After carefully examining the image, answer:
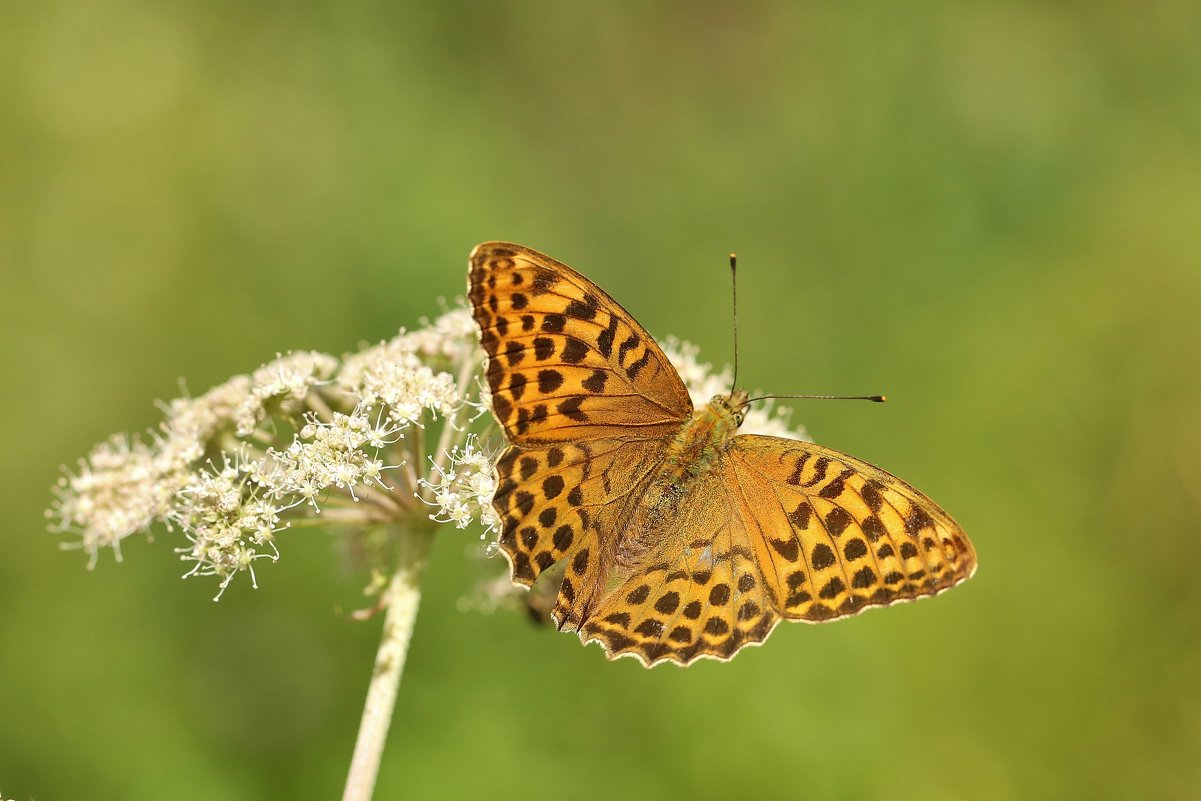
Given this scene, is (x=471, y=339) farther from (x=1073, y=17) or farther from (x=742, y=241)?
(x=1073, y=17)

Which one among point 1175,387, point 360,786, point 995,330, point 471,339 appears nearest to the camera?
point 360,786

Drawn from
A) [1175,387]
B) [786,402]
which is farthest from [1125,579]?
[786,402]

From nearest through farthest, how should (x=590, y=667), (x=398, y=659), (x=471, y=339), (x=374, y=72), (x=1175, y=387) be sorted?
(x=398, y=659) < (x=471, y=339) < (x=590, y=667) < (x=1175, y=387) < (x=374, y=72)

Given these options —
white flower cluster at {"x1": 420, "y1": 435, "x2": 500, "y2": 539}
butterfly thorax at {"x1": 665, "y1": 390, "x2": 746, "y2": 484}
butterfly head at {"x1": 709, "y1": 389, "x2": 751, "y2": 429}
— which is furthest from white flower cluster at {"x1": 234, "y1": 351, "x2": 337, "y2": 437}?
butterfly head at {"x1": 709, "y1": 389, "x2": 751, "y2": 429}

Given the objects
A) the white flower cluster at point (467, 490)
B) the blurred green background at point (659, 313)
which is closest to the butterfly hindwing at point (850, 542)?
the white flower cluster at point (467, 490)

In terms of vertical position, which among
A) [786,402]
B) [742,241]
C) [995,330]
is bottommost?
[786,402]

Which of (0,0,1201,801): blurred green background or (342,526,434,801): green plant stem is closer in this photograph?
(342,526,434,801): green plant stem

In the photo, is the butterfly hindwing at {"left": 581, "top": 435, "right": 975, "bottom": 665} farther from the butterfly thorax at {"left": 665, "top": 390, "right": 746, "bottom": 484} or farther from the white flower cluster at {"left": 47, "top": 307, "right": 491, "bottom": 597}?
the white flower cluster at {"left": 47, "top": 307, "right": 491, "bottom": 597}
